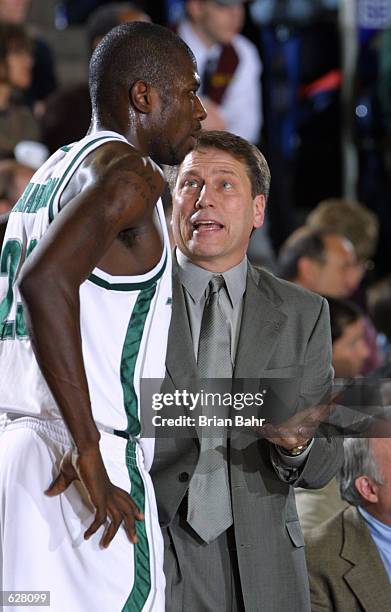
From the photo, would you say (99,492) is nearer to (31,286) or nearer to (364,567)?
(31,286)

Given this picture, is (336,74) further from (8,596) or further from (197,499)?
(8,596)

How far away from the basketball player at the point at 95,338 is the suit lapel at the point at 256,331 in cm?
34

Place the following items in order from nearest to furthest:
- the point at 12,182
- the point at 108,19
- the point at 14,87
Result: 1. the point at 12,182
2. the point at 108,19
3. the point at 14,87

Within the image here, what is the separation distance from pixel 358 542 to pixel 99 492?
1178mm

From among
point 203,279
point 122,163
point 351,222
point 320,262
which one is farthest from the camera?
point 351,222

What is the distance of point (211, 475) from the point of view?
249 centimetres

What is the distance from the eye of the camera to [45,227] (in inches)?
82.4

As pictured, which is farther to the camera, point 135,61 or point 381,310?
point 381,310

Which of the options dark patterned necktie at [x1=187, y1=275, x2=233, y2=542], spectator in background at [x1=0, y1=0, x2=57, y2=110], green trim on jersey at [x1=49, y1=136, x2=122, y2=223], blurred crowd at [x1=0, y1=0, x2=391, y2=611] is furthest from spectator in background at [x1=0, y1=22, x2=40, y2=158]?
green trim on jersey at [x1=49, y1=136, x2=122, y2=223]

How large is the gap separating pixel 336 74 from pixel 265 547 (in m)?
5.05


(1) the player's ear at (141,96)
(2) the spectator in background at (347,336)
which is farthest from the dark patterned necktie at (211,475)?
(2) the spectator in background at (347,336)

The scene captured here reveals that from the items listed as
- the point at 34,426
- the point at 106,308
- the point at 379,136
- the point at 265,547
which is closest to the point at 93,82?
the point at 106,308

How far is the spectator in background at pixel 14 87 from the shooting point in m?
5.62

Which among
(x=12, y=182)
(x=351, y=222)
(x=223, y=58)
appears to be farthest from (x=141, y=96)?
(x=223, y=58)
